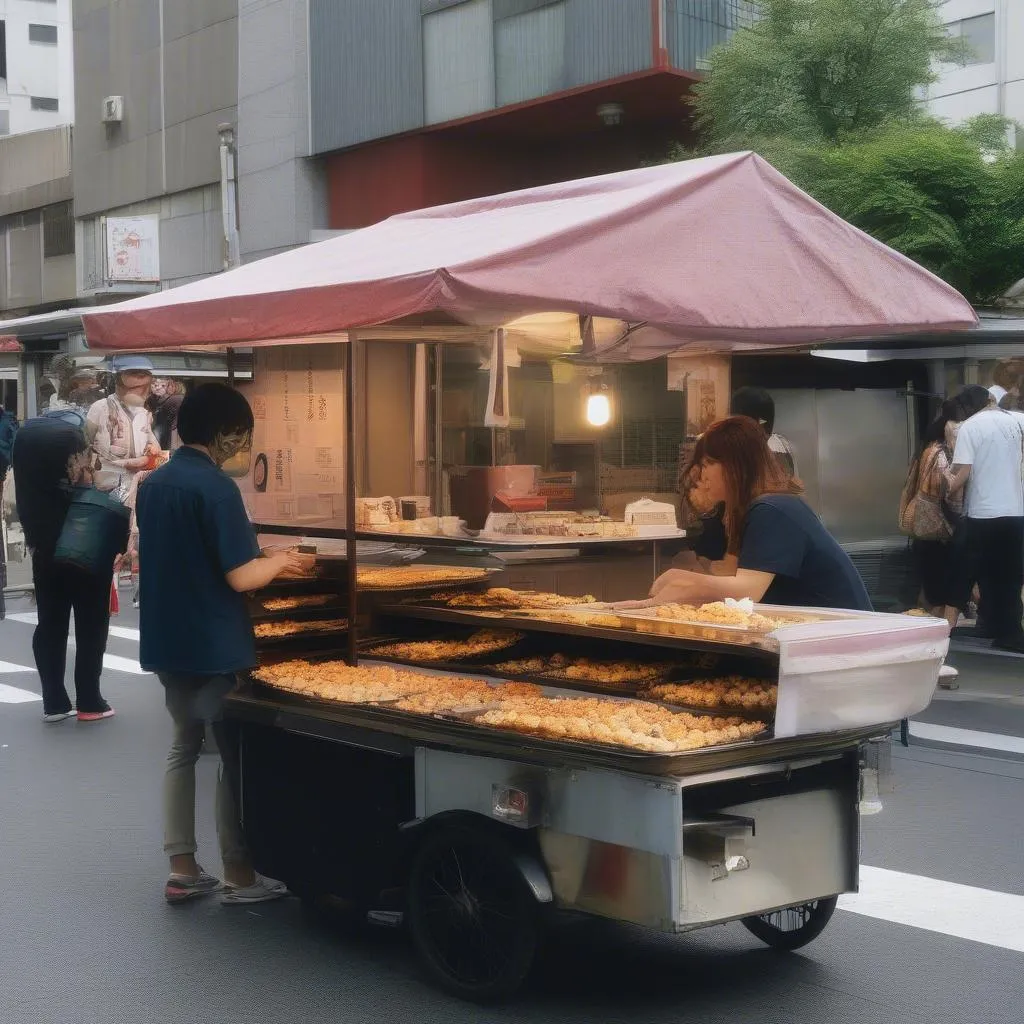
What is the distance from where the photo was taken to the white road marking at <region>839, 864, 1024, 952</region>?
550 cm

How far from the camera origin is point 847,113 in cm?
1609

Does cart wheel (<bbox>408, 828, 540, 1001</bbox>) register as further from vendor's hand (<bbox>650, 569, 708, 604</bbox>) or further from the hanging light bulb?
the hanging light bulb

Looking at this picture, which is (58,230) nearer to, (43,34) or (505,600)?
(505,600)

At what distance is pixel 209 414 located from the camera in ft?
18.5

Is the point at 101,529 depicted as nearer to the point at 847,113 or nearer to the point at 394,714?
the point at 394,714

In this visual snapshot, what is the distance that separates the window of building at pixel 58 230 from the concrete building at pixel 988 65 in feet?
65.9

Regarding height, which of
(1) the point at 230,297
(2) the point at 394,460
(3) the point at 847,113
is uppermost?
(3) the point at 847,113

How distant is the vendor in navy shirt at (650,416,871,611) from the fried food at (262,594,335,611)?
1.67 m

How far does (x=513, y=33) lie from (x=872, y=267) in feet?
49.9

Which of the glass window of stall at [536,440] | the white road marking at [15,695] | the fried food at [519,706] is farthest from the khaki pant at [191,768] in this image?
the white road marking at [15,695]

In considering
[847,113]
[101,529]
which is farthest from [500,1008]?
[847,113]

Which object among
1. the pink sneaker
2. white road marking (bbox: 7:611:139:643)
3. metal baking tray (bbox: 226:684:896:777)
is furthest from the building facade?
metal baking tray (bbox: 226:684:896:777)

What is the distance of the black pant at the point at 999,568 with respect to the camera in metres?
11.1

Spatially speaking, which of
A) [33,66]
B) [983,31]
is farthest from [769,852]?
[33,66]
